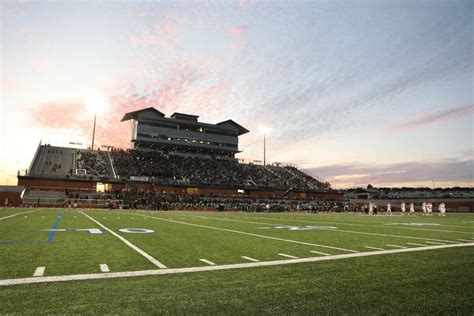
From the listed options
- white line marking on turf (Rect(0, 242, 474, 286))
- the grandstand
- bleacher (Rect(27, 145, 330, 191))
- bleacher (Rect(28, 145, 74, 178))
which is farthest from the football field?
bleacher (Rect(27, 145, 330, 191))

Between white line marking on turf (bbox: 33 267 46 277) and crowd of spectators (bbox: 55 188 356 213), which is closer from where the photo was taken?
white line marking on turf (bbox: 33 267 46 277)

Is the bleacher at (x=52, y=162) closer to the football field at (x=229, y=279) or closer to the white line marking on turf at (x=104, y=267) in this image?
the football field at (x=229, y=279)

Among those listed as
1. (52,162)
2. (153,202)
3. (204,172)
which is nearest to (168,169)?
(204,172)

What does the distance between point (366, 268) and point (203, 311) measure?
3.68m

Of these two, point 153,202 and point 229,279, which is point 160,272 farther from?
point 153,202

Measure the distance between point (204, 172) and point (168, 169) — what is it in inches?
297

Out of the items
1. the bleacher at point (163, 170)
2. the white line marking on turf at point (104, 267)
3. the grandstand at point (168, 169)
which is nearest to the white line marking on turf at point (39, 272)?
the white line marking on turf at point (104, 267)

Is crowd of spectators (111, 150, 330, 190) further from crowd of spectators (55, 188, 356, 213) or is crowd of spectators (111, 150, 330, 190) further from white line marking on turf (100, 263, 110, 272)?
white line marking on turf (100, 263, 110, 272)

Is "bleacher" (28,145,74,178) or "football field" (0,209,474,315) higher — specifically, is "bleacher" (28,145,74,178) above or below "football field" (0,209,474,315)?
above

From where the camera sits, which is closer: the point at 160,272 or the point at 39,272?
the point at 39,272

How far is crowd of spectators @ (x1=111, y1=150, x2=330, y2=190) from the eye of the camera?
58250 millimetres

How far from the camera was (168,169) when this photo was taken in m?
61.5

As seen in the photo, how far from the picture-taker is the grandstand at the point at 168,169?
160 ft

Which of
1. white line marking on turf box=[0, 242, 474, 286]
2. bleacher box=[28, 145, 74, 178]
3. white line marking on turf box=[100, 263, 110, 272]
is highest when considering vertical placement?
bleacher box=[28, 145, 74, 178]
